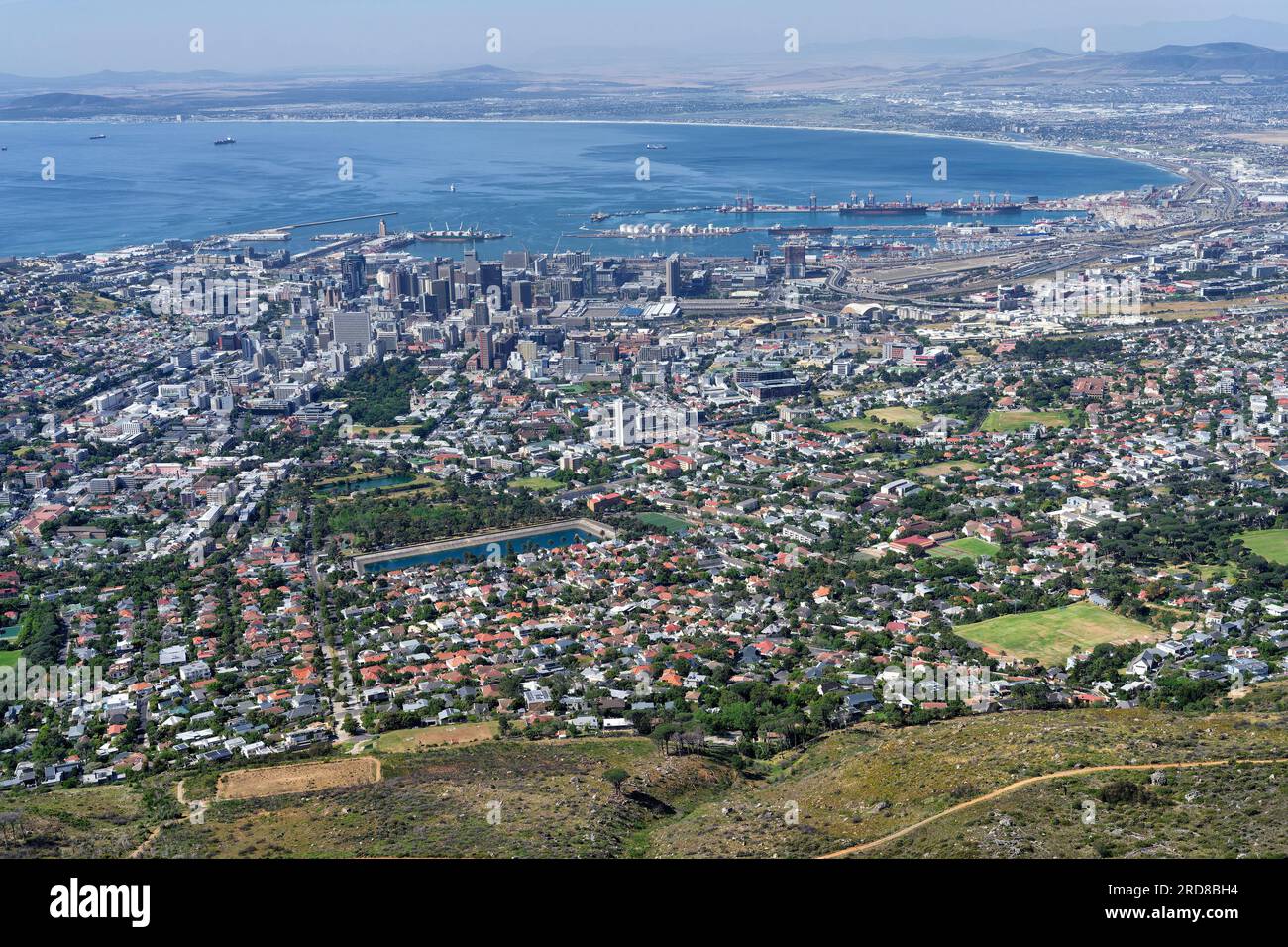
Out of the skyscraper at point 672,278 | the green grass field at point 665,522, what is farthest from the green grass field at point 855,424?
the skyscraper at point 672,278

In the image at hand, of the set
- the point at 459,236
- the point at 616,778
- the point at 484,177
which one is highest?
the point at 484,177

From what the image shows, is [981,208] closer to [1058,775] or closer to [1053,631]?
[1053,631]

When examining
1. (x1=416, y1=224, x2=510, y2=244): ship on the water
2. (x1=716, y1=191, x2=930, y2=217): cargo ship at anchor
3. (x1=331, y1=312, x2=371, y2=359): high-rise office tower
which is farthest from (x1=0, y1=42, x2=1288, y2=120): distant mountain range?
(x1=331, y1=312, x2=371, y2=359): high-rise office tower

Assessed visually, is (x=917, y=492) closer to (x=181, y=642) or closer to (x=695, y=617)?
(x=695, y=617)

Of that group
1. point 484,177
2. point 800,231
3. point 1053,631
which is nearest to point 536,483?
point 1053,631

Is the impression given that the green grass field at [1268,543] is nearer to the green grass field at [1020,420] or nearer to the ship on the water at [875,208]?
the green grass field at [1020,420]

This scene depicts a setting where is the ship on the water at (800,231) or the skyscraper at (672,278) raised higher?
the ship on the water at (800,231)
